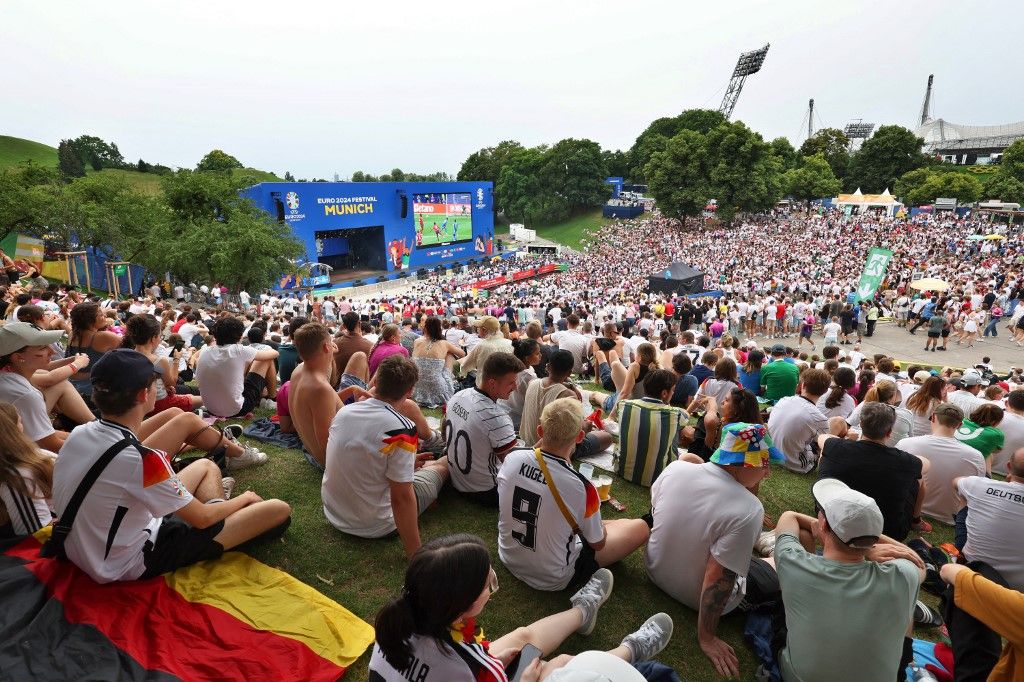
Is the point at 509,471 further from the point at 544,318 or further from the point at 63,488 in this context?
the point at 544,318

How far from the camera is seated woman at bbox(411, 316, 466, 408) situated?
19.8 ft

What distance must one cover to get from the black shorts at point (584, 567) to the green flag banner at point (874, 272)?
1903 centimetres

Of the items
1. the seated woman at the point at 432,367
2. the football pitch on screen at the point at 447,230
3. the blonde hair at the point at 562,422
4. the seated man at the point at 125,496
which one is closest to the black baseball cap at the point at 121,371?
the seated man at the point at 125,496

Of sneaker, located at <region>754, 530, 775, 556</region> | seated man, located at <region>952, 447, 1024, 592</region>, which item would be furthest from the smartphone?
seated man, located at <region>952, 447, 1024, 592</region>

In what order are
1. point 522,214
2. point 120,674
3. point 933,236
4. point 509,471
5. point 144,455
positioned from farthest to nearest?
point 522,214, point 933,236, point 509,471, point 144,455, point 120,674

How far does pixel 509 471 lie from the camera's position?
2.86 m

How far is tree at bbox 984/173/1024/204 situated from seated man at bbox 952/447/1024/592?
53443mm

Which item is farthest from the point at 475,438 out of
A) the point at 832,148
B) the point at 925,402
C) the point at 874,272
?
the point at 832,148

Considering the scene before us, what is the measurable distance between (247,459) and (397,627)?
3294 mm

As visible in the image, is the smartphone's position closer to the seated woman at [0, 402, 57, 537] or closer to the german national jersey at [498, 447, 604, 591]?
the german national jersey at [498, 447, 604, 591]

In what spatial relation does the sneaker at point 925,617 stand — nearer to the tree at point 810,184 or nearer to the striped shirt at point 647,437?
the striped shirt at point 647,437

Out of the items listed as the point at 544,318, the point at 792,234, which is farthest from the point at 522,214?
the point at 544,318

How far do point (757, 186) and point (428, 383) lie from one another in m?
43.0

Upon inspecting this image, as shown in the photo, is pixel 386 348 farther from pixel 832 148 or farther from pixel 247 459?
pixel 832 148
